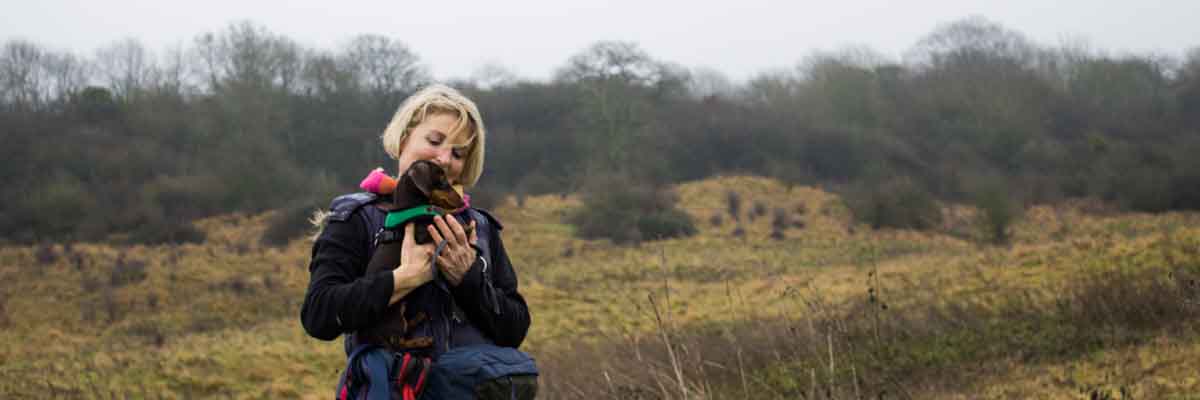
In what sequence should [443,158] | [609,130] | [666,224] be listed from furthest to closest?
1. [609,130]
2. [666,224]
3. [443,158]

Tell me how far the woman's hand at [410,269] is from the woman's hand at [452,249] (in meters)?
0.03

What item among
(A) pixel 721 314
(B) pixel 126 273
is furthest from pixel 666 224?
(A) pixel 721 314

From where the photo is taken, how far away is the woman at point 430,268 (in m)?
2.04

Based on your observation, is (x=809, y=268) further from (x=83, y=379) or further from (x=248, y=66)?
(x=248, y=66)

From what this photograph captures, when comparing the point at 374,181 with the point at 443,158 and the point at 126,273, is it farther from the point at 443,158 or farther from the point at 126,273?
the point at 126,273

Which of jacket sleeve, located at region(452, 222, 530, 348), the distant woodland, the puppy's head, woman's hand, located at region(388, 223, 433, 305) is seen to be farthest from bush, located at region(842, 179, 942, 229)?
woman's hand, located at region(388, 223, 433, 305)

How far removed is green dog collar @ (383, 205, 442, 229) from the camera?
2.09 meters

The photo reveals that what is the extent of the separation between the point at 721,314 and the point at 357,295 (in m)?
13.0

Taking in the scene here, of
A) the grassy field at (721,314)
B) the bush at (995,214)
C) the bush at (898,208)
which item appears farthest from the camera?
the bush at (898,208)

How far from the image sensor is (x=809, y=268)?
23.6 metres

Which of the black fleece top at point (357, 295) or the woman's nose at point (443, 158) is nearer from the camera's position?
the black fleece top at point (357, 295)

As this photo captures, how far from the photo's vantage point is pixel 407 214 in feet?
6.86

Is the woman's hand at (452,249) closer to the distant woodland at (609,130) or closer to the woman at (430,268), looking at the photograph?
the woman at (430,268)

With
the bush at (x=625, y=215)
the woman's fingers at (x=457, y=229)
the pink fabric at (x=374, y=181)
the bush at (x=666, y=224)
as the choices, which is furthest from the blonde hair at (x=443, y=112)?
the bush at (x=666, y=224)
